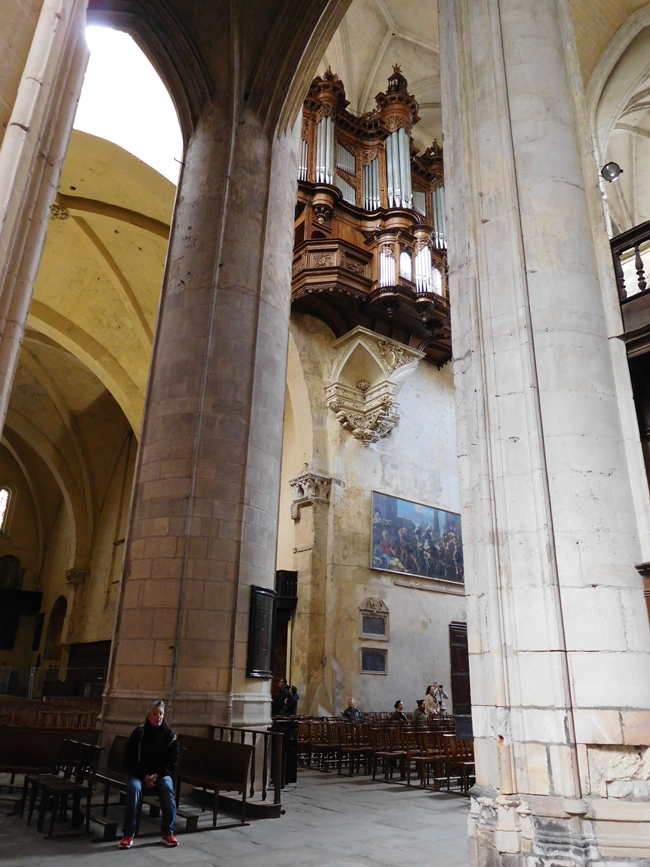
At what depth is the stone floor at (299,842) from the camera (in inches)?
178

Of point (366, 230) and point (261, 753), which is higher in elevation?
point (366, 230)

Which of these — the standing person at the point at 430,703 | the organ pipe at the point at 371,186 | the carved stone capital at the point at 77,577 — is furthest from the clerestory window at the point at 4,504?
the standing person at the point at 430,703

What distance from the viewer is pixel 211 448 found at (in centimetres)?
823

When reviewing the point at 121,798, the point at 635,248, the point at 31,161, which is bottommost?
the point at 121,798

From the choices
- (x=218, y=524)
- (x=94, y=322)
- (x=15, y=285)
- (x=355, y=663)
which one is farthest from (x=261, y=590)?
(x=94, y=322)

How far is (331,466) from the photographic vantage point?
15188 mm

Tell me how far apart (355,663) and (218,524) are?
25.1ft

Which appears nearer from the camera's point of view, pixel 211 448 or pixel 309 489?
pixel 211 448

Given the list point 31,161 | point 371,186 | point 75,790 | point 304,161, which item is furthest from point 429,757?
point 371,186

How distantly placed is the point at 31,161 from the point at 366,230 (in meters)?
12.8

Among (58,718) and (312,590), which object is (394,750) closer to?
(58,718)

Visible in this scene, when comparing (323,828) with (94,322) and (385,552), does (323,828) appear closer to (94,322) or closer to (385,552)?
(385,552)

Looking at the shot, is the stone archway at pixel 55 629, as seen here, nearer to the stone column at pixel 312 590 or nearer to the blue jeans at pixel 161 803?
the stone column at pixel 312 590

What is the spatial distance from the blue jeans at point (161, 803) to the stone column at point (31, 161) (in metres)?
3.23
